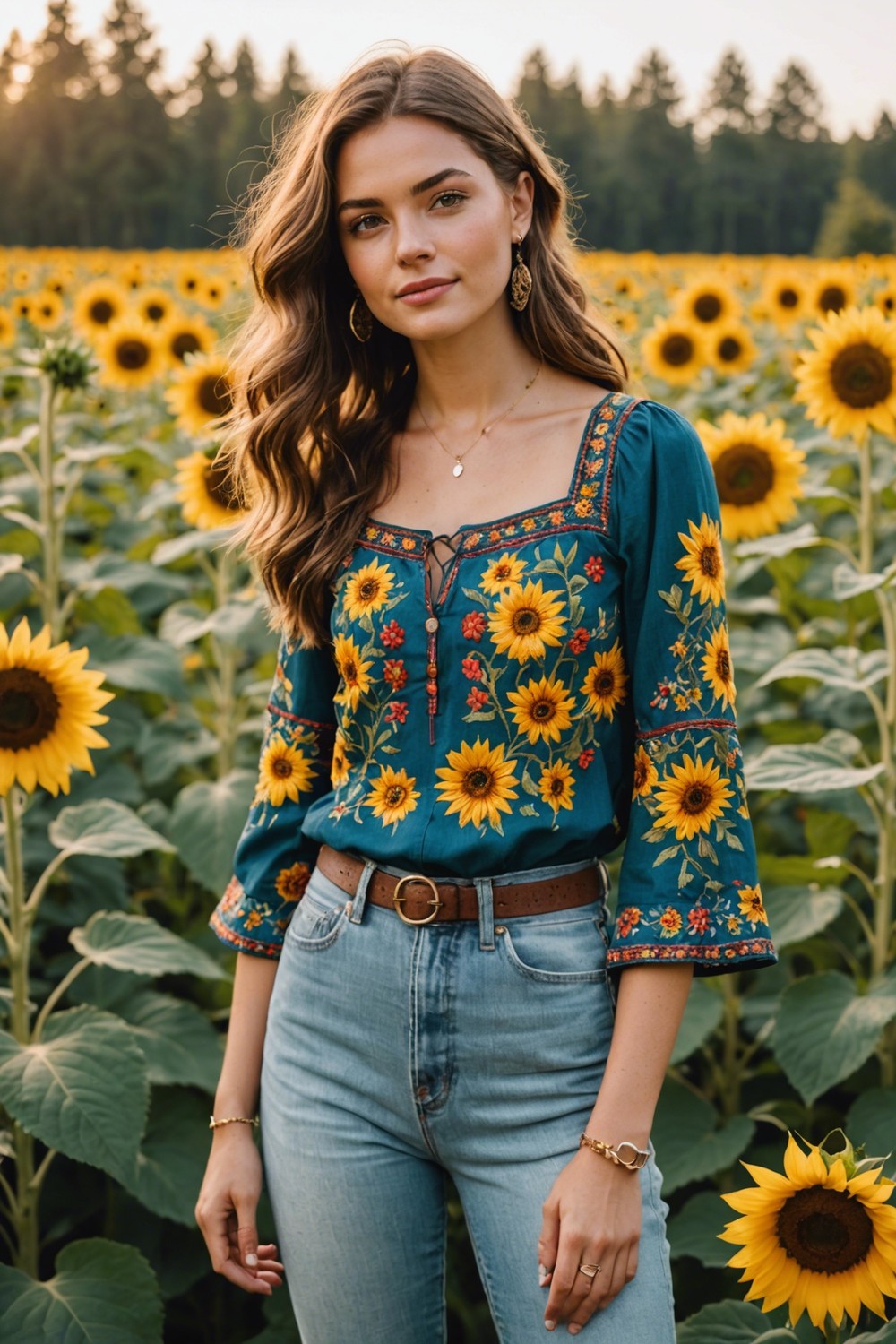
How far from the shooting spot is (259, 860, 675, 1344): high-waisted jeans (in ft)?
5.61

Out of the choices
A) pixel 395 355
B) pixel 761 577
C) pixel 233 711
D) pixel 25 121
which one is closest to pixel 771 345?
pixel 761 577

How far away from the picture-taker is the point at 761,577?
484cm

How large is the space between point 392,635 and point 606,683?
304 mm

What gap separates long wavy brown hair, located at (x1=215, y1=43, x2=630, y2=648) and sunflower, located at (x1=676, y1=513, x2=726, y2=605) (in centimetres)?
39

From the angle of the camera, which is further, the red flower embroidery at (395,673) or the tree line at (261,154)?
the tree line at (261,154)

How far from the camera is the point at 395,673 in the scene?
1.88 meters

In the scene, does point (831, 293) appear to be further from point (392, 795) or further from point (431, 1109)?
point (431, 1109)

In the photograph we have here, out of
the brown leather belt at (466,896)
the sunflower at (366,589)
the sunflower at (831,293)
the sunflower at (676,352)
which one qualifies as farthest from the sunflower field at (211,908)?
the sunflower at (831,293)

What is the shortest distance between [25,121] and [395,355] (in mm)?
43945

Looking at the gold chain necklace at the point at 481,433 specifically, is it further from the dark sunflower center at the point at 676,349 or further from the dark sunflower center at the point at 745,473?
the dark sunflower center at the point at 676,349

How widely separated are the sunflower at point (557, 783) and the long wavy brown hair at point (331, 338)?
0.47 m

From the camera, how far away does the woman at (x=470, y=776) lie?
5.56 feet

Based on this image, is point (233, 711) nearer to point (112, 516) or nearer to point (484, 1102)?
point (112, 516)

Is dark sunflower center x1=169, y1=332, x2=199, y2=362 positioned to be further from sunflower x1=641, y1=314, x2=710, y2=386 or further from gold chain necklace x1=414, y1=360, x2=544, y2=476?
gold chain necklace x1=414, y1=360, x2=544, y2=476
